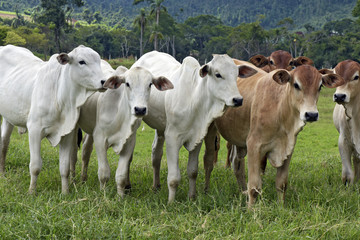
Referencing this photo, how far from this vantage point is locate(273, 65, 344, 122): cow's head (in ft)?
13.8

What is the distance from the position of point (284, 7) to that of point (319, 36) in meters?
91.1

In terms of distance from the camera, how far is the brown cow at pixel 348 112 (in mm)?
5289

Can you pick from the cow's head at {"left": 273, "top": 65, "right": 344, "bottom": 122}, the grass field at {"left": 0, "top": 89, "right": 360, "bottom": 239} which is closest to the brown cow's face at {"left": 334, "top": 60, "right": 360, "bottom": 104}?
the cow's head at {"left": 273, "top": 65, "right": 344, "bottom": 122}

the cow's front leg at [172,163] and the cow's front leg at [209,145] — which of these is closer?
the cow's front leg at [172,163]

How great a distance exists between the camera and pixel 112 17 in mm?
134875

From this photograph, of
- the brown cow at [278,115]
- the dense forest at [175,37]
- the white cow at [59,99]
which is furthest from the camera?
the dense forest at [175,37]

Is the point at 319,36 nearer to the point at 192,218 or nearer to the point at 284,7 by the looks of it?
the point at 192,218

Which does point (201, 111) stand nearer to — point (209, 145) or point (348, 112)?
point (209, 145)

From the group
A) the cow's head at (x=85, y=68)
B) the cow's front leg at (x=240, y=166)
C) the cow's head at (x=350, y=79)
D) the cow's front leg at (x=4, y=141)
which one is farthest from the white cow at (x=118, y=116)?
the cow's head at (x=350, y=79)

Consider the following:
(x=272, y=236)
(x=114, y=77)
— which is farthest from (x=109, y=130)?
(x=272, y=236)

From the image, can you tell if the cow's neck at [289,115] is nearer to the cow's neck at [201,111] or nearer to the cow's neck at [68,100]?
the cow's neck at [201,111]

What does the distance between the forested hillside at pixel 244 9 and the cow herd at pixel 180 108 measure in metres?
118

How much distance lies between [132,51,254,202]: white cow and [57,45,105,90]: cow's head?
0.74 m

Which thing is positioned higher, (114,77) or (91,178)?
(114,77)
